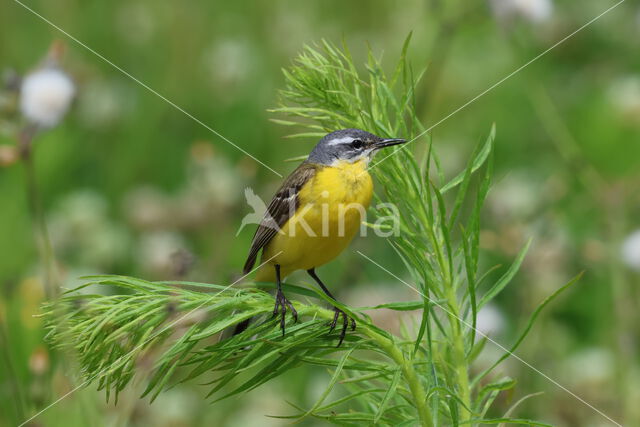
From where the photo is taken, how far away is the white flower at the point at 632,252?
2.26 m

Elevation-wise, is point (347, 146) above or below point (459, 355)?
above

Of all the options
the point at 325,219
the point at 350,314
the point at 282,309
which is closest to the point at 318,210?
the point at 325,219

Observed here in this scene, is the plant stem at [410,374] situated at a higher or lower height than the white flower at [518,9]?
lower

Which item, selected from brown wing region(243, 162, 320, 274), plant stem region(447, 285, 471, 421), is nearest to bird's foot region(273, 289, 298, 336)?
plant stem region(447, 285, 471, 421)

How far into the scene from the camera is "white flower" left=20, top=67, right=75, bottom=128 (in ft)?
6.20

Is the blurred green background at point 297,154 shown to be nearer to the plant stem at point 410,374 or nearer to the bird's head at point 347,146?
the bird's head at point 347,146

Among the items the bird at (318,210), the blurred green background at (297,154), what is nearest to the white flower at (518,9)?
the blurred green background at (297,154)

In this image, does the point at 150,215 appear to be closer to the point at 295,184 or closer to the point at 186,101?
the point at 186,101

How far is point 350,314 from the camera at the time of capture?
83 cm

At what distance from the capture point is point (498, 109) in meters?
3.78

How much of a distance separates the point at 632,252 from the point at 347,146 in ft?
3.83

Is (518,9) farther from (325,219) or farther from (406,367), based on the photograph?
(406,367)

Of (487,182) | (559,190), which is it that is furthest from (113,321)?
(559,190)

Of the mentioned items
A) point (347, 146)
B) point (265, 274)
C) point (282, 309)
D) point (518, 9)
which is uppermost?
point (518, 9)
